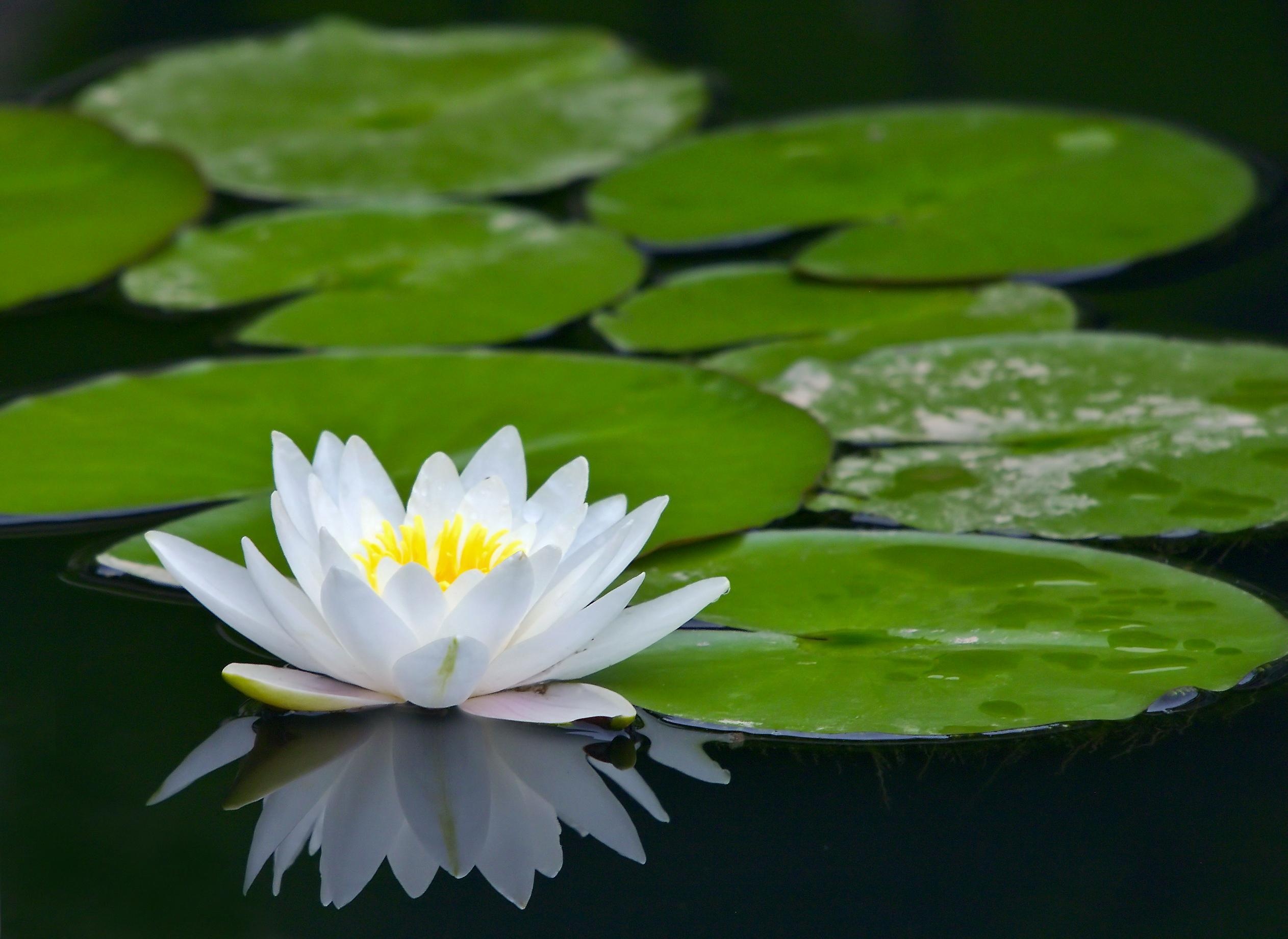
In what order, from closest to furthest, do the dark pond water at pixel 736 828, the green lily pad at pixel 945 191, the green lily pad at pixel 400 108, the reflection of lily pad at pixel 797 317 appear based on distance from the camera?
the dark pond water at pixel 736 828 < the reflection of lily pad at pixel 797 317 < the green lily pad at pixel 945 191 < the green lily pad at pixel 400 108

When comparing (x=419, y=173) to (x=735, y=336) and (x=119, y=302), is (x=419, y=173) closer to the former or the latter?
(x=119, y=302)

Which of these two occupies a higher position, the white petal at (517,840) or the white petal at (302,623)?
the white petal at (302,623)

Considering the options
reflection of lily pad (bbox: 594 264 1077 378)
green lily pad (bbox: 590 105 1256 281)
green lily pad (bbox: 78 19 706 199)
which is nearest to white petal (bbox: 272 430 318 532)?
reflection of lily pad (bbox: 594 264 1077 378)

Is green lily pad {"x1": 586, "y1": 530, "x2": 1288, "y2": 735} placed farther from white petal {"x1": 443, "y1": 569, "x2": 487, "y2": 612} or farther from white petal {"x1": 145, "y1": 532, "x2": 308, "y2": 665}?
white petal {"x1": 145, "y1": 532, "x2": 308, "y2": 665}

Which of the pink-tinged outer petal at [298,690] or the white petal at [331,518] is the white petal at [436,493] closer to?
the white petal at [331,518]

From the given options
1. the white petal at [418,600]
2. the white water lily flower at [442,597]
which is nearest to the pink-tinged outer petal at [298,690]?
the white water lily flower at [442,597]

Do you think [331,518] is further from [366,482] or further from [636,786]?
[636,786]
